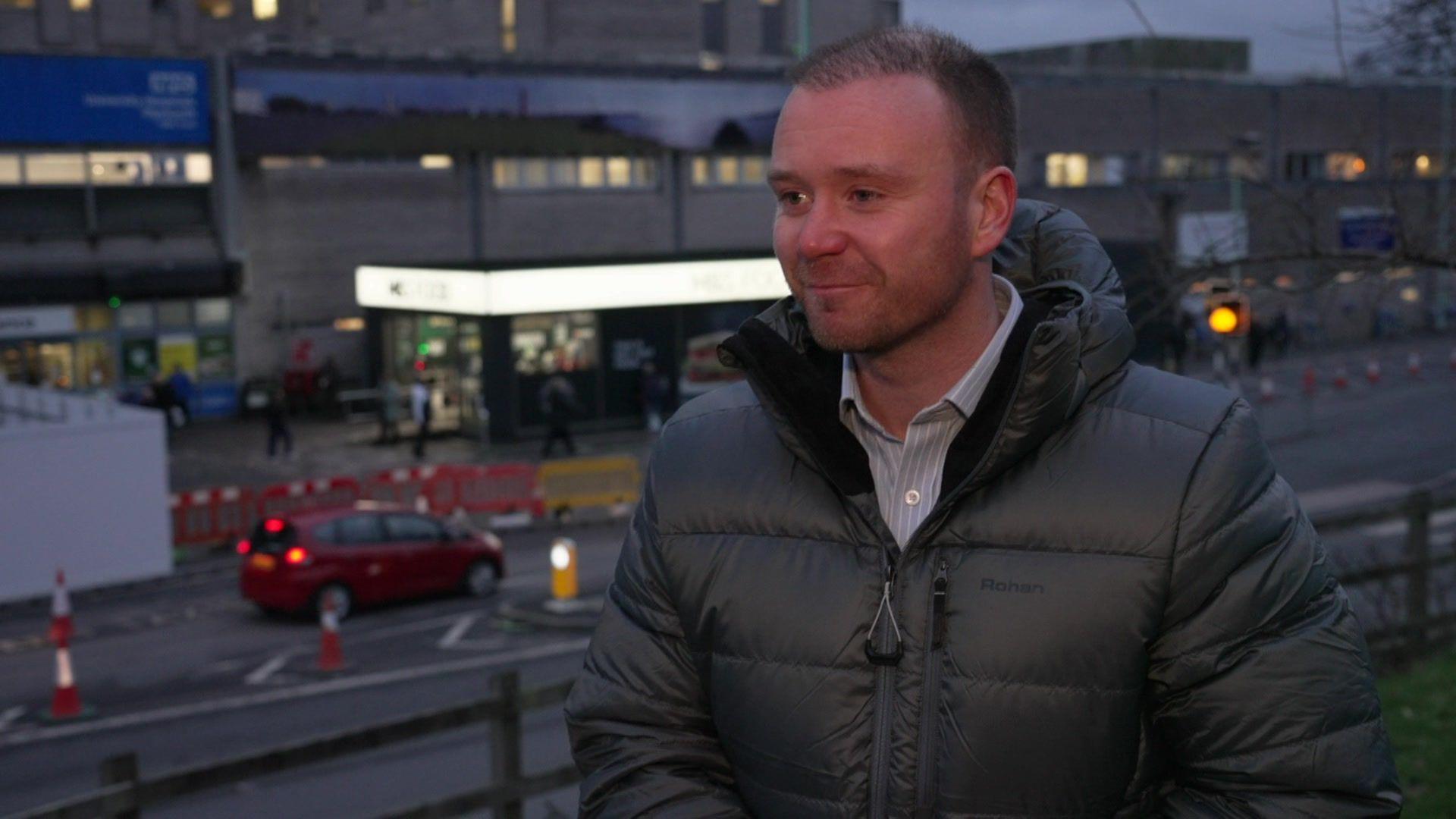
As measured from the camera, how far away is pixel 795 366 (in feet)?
Answer: 9.14

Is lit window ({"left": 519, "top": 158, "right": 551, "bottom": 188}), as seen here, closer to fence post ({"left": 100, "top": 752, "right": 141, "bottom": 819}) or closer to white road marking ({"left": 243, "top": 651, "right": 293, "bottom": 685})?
white road marking ({"left": 243, "top": 651, "right": 293, "bottom": 685})

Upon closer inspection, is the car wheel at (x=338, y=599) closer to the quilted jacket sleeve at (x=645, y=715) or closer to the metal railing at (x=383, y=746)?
the metal railing at (x=383, y=746)

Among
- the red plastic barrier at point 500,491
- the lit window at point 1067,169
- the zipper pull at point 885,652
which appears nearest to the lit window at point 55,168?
the red plastic barrier at point 500,491

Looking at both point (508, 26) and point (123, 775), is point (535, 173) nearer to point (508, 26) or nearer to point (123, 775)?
point (508, 26)

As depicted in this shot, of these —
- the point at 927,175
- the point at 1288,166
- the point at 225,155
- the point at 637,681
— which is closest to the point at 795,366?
the point at 927,175

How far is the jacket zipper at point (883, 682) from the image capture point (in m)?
2.52

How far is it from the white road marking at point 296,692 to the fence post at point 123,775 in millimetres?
8514

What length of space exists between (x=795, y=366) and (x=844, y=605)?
44 cm

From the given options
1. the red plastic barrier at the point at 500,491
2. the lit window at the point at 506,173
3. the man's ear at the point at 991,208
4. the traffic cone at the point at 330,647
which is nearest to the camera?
the man's ear at the point at 991,208

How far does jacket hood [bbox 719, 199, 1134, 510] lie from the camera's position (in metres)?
2.56

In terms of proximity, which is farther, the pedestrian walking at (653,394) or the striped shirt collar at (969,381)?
the pedestrian walking at (653,394)

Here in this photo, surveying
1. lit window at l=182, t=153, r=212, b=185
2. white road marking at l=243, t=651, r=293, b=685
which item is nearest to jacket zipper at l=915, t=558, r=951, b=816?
white road marking at l=243, t=651, r=293, b=685

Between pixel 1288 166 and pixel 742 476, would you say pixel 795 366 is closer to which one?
pixel 742 476

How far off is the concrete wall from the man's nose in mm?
19800
